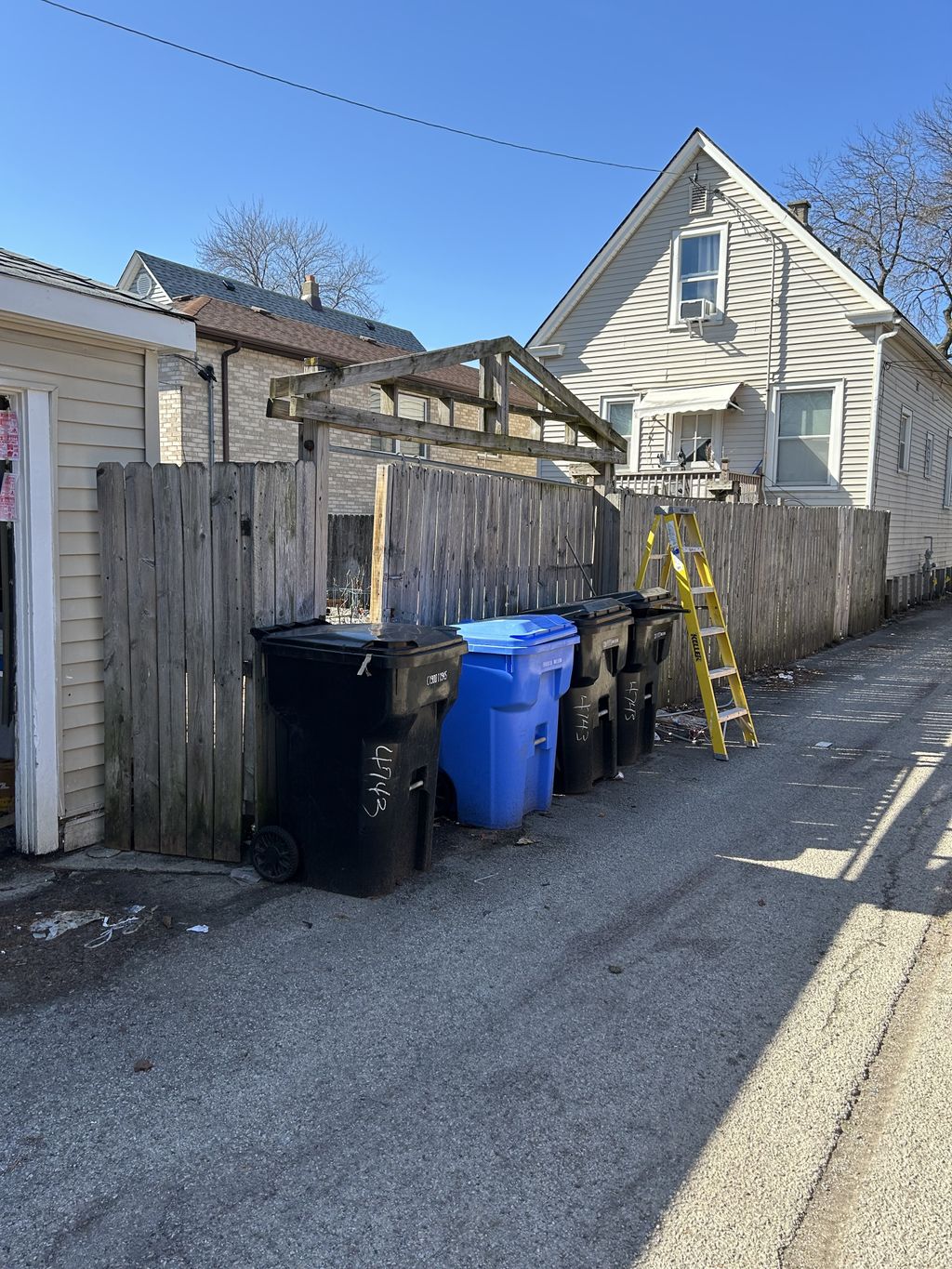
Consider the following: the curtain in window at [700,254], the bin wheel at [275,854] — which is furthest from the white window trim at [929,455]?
the bin wheel at [275,854]

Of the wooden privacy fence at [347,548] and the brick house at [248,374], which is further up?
the brick house at [248,374]

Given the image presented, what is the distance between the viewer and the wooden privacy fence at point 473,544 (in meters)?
5.80

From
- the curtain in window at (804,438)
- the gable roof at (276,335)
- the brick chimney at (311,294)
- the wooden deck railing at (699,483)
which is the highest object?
the brick chimney at (311,294)

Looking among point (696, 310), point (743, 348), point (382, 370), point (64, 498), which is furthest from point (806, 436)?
point (64, 498)

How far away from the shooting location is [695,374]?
18.5 metres

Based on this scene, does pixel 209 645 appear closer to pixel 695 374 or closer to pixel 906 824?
pixel 906 824

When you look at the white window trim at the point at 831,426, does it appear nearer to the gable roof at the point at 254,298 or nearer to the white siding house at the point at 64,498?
the gable roof at the point at 254,298

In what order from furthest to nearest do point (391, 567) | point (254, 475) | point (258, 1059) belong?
point (391, 567) → point (254, 475) → point (258, 1059)

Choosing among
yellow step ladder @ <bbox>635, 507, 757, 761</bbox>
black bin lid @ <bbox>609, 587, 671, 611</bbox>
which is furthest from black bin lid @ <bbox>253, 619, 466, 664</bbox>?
Answer: yellow step ladder @ <bbox>635, 507, 757, 761</bbox>

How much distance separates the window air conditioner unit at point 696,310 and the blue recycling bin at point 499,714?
14269 mm

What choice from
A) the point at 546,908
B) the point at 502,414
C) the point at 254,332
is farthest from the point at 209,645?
the point at 254,332

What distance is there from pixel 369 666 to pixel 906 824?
3.65m

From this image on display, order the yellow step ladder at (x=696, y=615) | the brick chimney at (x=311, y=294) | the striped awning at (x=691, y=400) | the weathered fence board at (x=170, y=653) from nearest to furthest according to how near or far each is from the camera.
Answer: the weathered fence board at (x=170, y=653) → the yellow step ladder at (x=696, y=615) → the striped awning at (x=691, y=400) → the brick chimney at (x=311, y=294)

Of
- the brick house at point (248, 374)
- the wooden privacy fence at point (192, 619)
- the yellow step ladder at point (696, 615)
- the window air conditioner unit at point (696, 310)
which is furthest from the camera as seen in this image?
the window air conditioner unit at point (696, 310)
